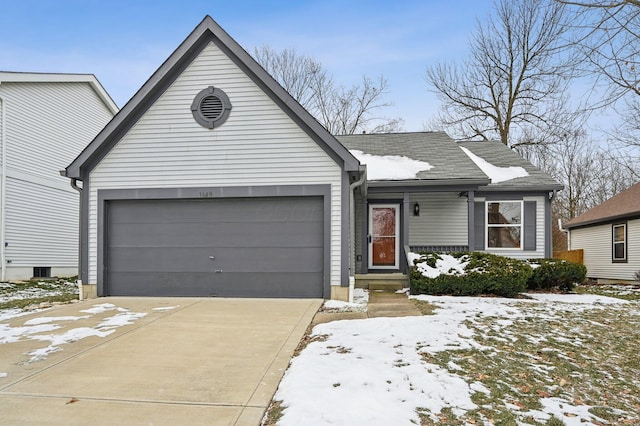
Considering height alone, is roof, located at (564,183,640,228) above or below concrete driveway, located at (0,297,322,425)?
above

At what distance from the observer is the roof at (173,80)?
335 inches

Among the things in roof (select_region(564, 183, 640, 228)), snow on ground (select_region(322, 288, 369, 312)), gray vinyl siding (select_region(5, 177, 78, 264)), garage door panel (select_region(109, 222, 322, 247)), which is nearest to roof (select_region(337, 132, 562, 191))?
garage door panel (select_region(109, 222, 322, 247))

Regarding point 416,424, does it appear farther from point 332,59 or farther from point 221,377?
point 332,59

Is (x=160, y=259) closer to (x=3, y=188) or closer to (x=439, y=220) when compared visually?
(x=439, y=220)

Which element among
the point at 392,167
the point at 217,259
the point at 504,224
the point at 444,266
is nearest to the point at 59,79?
the point at 217,259

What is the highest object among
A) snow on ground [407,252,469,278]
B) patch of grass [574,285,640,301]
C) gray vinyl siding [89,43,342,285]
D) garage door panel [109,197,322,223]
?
gray vinyl siding [89,43,342,285]

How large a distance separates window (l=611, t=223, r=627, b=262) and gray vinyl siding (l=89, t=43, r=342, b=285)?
13.3m

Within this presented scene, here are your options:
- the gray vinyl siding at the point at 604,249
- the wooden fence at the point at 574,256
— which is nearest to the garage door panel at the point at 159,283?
the gray vinyl siding at the point at 604,249

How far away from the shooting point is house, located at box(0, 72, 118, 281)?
14.1 metres

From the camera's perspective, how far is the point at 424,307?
25.4 feet

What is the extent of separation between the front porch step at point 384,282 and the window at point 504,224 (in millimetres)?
3468

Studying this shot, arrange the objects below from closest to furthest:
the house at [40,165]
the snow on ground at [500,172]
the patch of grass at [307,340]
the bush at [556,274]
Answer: the patch of grass at [307,340] → the bush at [556,274] → the snow on ground at [500,172] → the house at [40,165]

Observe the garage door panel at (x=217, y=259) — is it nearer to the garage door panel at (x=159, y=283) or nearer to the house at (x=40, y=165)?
the garage door panel at (x=159, y=283)

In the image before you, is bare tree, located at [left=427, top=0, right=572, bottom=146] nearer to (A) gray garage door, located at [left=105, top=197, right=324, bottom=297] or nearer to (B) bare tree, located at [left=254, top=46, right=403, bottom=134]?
(B) bare tree, located at [left=254, top=46, right=403, bottom=134]
